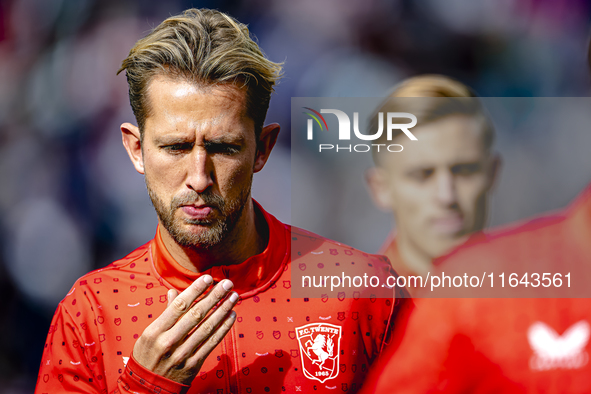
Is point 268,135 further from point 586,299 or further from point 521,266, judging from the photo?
point 586,299

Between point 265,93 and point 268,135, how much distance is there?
127 mm

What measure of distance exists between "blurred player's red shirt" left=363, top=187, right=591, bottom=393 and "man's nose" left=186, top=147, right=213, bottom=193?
66 centimetres

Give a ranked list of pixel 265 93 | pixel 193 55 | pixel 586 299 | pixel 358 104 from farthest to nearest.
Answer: pixel 358 104 < pixel 265 93 < pixel 193 55 < pixel 586 299

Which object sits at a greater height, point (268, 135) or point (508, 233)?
point (268, 135)

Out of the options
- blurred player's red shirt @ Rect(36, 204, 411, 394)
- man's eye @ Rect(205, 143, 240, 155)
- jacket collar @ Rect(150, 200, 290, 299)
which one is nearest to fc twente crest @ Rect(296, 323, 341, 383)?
blurred player's red shirt @ Rect(36, 204, 411, 394)

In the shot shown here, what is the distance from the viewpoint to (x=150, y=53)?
4.84 feet

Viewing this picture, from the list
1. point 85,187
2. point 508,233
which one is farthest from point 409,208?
point 85,187

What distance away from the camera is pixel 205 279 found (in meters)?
1.30

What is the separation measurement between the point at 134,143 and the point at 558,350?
1.28 metres

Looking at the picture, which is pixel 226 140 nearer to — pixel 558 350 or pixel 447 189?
pixel 447 189

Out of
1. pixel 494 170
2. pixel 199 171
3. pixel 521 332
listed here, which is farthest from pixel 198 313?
pixel 494 170

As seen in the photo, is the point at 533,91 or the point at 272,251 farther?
the point at 533,91

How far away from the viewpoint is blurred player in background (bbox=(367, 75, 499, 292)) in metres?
1.73

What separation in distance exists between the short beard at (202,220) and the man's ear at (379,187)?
60cm
